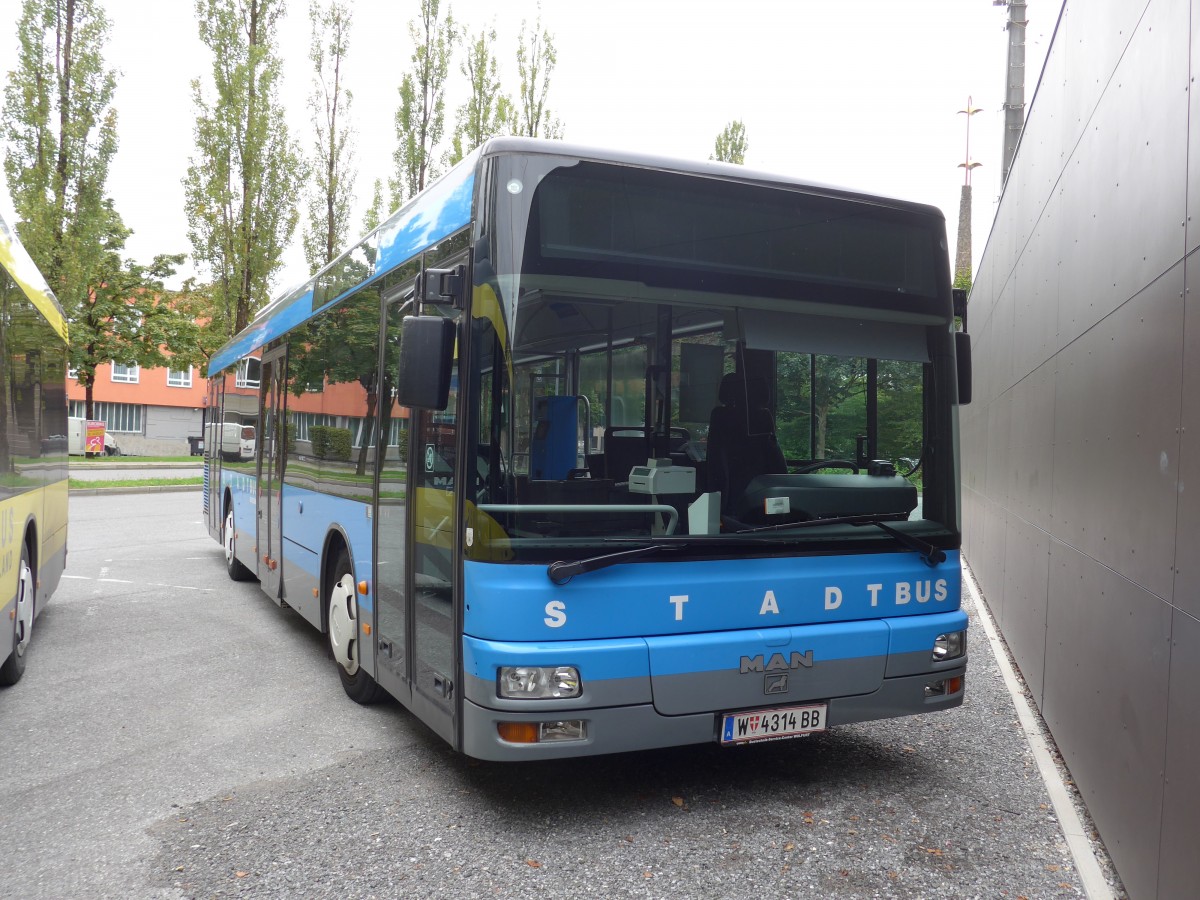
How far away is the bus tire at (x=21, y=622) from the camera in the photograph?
21.1 feet

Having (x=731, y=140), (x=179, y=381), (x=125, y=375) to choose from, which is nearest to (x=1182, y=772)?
(x=731, y=140)

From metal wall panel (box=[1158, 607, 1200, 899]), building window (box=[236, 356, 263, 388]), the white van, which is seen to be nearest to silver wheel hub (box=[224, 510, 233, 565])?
the white van

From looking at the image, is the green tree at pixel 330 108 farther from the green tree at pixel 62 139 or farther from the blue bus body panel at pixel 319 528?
the blue bus body panel at pixel 319 528

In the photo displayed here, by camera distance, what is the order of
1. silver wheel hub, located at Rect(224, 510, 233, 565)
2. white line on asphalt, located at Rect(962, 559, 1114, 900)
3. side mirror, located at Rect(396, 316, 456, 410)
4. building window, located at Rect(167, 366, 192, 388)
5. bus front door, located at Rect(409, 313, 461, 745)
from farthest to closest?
building window, located at Rect(167, 366, 192, 388) < silver wheel hub, located at Rect(224, 510, 233, 565) < bus front door, located at Rect(409, 313, 461, 745) < side mirror, located at Rect(396, 316, 456, 410) < white line on asphalt, located at Rect(962, 559, 1114, 900)

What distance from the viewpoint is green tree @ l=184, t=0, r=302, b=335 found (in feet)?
84.7

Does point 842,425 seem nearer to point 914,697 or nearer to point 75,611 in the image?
point 914,697

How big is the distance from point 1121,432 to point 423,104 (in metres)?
24.2

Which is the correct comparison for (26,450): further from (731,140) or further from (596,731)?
(731,140)

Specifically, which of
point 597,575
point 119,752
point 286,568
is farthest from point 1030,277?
point 119,752

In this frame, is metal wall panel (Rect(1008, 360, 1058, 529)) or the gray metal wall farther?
metal wall panel (Rect(1008, 360, 1058, 529))

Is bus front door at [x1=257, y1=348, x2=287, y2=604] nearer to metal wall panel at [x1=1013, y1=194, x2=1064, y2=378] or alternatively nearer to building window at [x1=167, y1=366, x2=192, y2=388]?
metal wall panel at [x1=1013, y1=194, x2=1064, y2=378]

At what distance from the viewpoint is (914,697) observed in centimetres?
468

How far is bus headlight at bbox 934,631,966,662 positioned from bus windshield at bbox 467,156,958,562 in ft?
1.54

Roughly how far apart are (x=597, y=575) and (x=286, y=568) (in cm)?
466
